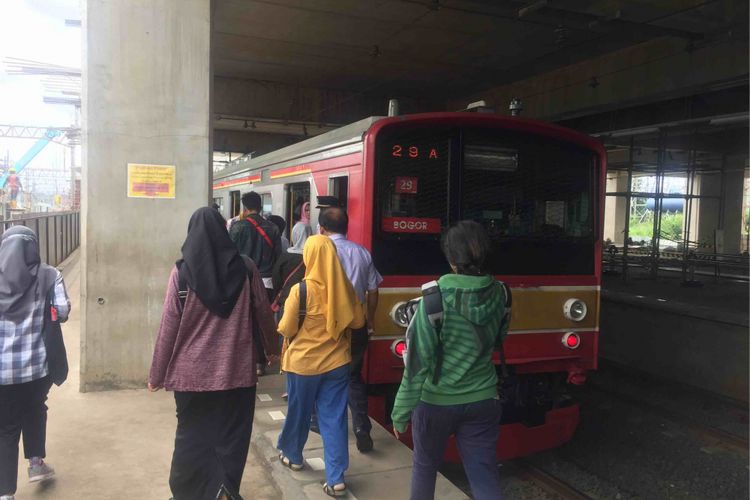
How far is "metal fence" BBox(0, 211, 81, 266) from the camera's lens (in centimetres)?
1131

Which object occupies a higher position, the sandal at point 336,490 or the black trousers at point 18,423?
the black trousers at point 18,423

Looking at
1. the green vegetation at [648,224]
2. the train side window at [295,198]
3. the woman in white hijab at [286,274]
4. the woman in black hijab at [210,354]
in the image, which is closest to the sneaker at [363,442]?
the woman in white hijab at [286,274]

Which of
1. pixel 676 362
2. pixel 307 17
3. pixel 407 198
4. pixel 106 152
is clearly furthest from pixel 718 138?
pixel 106 152

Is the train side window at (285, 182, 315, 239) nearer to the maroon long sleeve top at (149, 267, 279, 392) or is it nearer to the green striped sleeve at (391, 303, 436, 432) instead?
the maroon long sleeve top at (149, 267, 279, 392)

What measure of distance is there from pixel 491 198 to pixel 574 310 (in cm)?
113

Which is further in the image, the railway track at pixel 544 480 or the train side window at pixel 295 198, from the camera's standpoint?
the train side window at pixel 295 198

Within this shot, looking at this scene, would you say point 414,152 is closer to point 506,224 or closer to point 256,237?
point 506,224

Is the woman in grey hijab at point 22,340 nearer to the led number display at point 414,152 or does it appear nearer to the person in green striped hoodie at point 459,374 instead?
the person in green striped hoodie at point 459,374

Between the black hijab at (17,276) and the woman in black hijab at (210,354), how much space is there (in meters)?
0.98

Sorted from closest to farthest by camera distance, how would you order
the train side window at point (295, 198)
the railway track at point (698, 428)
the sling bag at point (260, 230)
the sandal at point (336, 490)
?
1. the sandal at point (336, 490)
2. the railway track at point (698, 428)
3. the sling bag at point (260, 230)
4. the train side window at point (295, 198)

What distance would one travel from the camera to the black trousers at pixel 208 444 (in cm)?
316

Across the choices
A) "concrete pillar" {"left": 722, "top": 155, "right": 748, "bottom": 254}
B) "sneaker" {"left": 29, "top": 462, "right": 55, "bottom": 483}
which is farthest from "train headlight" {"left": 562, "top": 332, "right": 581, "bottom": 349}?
"concrete pillar" {"left": 722, "top": 155, "right": 748, "bottom": 254}

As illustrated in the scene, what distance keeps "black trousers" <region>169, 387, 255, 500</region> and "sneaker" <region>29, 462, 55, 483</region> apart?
111 cm

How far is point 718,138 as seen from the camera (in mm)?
16266
